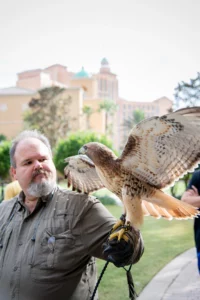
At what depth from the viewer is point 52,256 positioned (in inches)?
64.0

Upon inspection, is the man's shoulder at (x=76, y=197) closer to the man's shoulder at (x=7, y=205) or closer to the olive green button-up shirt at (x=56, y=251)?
the olive green button-up shirt at (x=56, y=251)

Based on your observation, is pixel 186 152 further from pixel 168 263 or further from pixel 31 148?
pixel 168 263

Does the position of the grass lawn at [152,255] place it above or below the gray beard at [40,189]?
below

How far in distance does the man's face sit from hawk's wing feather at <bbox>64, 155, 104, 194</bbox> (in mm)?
84

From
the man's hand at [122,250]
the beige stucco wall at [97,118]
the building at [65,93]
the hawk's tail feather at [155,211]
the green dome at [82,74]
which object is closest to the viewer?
the man's hand at [122,250]

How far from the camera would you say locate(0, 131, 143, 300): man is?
1618 millimetres

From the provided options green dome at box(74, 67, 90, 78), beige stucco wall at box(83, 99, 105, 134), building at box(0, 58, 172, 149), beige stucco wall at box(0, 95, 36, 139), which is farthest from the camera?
green dome at box(74, 67, 90, 78)

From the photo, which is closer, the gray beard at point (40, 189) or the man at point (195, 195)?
the gray beard at point (40, 189)

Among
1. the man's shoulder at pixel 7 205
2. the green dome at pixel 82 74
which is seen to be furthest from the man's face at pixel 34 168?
the green dome at pixel 82 74

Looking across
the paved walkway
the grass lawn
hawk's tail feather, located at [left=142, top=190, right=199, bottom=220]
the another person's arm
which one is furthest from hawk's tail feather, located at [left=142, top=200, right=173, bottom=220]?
the grass lawn

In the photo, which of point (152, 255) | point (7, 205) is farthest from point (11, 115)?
point (7, 205)

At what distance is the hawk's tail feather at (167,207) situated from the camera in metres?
1.54

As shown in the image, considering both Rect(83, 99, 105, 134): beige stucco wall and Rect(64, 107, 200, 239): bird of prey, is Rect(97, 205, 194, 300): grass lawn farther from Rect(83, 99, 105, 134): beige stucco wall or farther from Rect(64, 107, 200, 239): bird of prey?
Rect(83, 99, 105, 134): beige stucco wall

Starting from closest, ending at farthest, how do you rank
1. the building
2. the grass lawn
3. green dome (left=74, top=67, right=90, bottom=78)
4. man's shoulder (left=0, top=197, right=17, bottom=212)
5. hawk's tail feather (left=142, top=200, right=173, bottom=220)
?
hawk's tail feather (left=142, top=200, right=173, bottom=220)
man's shoulder (left=0, top=197, right=17, bottom=212)
the grass lawn
the building
green dome (left=74, top=67, right=90, bottom=78)
